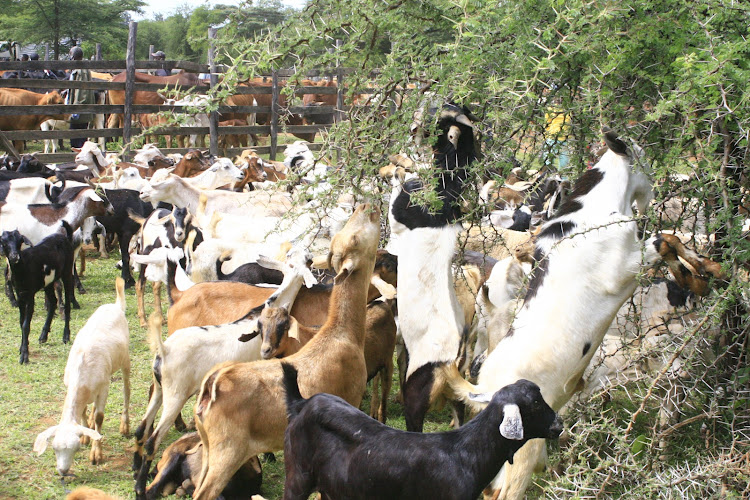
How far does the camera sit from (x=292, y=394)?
4.57 metres

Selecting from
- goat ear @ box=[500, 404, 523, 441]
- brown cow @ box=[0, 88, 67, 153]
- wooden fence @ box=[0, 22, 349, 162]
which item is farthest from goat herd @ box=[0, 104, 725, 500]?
brown cow @ box=[0, 88, 67, 153]

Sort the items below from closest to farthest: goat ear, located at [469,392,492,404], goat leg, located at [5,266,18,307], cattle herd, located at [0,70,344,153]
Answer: goat ear, located at [469,392,492,404]
goat leg, located at [5,266,18,307]
cattle herd, located at [0,70,344,153]

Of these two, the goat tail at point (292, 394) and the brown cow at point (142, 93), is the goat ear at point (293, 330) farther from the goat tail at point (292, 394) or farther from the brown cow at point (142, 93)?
the brown cow at point (142, 93)

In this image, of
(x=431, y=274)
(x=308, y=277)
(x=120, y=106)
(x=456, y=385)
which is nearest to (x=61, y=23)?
(x=120, y=106)

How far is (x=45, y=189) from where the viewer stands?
9.88 m

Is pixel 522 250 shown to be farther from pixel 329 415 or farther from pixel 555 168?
pixel 329 415

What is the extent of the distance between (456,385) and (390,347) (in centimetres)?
183

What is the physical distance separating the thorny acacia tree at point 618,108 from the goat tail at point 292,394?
1.17 meters

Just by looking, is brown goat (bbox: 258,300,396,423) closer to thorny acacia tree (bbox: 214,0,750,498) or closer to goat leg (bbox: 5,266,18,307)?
thorny acacia tree (bbox: 214,0,750,498)

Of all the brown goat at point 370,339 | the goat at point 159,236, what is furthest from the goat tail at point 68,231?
the brown goat at point 370,339

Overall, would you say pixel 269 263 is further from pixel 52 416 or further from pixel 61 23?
pixel 61 23

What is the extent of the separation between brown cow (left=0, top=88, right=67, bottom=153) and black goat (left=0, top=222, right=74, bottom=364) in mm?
11374

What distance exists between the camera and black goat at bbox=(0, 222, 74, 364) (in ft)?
Result: 26.5

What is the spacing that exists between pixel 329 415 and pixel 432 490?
68cm
